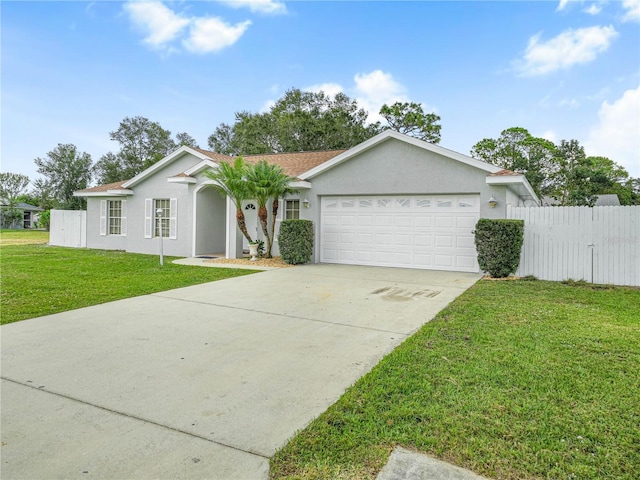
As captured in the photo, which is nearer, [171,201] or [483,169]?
[483,169]

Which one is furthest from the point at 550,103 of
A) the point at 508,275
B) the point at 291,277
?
the point at 291,277

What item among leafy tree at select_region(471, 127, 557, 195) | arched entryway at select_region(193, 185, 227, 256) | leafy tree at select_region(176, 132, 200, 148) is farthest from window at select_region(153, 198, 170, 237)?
leafy tree at select_region(176, 132, 200, 148)

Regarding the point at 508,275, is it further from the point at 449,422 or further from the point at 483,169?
the point at 449,422

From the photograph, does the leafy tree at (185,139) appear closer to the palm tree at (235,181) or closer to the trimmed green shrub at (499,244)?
the palm tree at (235,181)

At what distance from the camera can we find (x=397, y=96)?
1247 inches

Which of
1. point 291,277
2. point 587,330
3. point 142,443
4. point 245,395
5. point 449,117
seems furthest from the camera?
point 449,117

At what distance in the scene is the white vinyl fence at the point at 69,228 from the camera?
773 inches

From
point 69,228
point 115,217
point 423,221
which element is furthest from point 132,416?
point 69,228

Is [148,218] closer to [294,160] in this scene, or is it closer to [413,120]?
[294,160]

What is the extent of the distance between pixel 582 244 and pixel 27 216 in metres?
62.0

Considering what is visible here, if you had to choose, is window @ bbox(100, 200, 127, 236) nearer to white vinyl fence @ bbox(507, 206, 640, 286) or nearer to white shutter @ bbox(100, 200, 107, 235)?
white shutter @ bbox(100, 200, 107, 235)

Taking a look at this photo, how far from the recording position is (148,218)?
55.5ft

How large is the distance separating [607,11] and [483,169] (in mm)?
6369

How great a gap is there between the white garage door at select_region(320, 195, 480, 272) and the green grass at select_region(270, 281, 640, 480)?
20.5 feet
